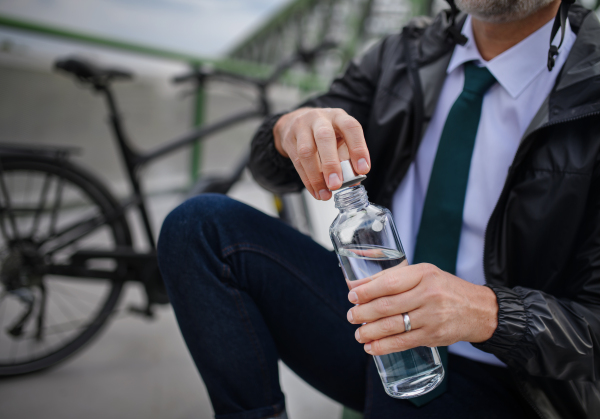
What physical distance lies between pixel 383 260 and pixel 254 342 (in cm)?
32

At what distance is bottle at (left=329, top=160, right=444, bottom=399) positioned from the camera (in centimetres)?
70

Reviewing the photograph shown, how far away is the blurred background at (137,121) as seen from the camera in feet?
4.49

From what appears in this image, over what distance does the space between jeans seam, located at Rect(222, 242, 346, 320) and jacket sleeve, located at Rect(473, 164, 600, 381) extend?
0.33 meters

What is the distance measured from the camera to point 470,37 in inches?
35.7

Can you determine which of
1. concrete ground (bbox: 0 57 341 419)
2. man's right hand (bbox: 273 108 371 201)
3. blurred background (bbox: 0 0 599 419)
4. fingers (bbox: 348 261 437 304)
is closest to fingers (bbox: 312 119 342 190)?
man's right hand (bbox: 273 108 371 201)

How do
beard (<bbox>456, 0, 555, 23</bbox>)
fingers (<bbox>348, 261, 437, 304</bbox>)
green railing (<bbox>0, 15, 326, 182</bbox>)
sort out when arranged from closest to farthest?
fingers (<bbox>348, 261, 437, 304</bbox>)
beard (<bbox>456, 0, 555, 23</bbox>)
green railing (<bbox>0, 15, 326, 182</bbox>)

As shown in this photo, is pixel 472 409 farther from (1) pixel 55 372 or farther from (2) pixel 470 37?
(1) pixel 55 372

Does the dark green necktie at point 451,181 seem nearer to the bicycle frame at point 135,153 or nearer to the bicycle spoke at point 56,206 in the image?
the bicycle frame at point 135,153

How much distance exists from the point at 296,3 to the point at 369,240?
589 cm

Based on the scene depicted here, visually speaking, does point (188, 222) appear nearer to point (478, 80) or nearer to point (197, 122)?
point (478, 80)

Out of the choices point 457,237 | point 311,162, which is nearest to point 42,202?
point 311,162

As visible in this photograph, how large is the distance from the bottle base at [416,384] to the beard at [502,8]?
2.34 feet

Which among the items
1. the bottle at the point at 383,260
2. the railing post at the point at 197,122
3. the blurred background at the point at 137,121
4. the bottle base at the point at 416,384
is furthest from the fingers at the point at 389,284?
the railing post at the point at 197,122

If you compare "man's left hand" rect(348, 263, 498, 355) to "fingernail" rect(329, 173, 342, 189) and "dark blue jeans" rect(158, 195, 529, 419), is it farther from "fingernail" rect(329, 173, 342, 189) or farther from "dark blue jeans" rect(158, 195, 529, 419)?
"dark blue jeans" rect(158, 195, 529, 419)
